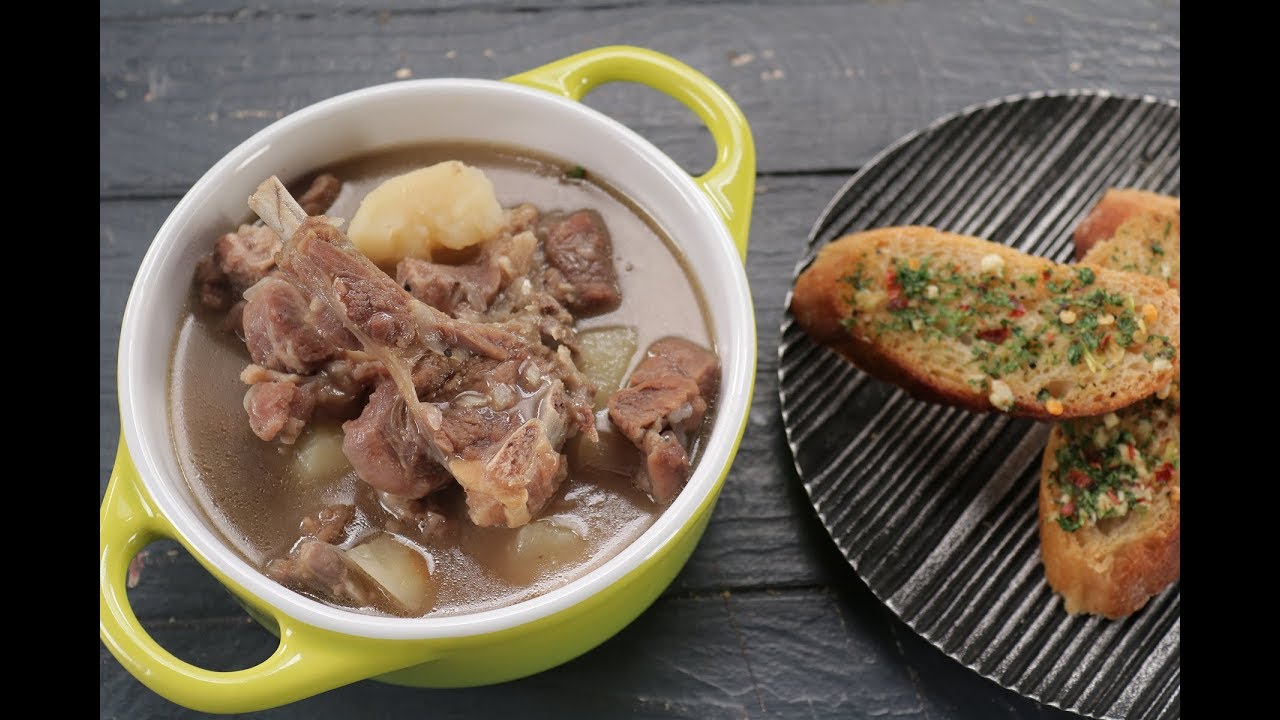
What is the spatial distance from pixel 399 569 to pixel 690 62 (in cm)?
208

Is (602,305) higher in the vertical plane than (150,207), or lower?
higher

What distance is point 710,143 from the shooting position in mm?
3533

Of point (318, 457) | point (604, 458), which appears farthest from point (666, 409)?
point (318, 457)

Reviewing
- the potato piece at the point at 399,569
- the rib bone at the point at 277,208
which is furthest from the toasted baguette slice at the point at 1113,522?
the rib bone at the point at 277,208

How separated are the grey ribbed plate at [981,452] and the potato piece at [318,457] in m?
1.22

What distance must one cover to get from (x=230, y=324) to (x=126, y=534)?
0.54 metres

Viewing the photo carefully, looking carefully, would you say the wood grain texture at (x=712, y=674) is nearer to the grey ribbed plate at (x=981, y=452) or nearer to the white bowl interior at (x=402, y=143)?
the grey ribbed plate at (x=981, y=452)

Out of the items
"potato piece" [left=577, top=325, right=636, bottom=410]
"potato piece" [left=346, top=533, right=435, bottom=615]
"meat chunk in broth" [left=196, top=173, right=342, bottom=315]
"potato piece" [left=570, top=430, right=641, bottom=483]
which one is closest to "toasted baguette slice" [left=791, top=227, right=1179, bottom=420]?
"potato piece" [left=577, top=325, right=636, bottom=410]

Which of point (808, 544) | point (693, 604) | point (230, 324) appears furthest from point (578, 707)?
point (230, 324)

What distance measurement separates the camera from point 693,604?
2.95m

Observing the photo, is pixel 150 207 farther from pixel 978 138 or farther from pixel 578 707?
pixel 978 138

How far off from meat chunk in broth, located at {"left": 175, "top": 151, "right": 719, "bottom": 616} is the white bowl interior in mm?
87

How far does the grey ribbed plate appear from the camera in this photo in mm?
2793

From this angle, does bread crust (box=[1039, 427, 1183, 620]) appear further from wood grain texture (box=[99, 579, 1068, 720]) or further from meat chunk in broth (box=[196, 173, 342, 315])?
meat chunk in broth (box=[196, 173, 342, 315])
